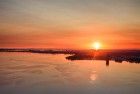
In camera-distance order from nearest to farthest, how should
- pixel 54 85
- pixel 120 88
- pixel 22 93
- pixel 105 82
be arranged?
pixel 22 93 → pixel 120 88 → pixel 54 85 → pixel 105 82

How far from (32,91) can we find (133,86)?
35.1ft

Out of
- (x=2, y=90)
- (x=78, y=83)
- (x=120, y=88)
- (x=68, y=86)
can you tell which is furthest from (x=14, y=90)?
(x=120, y=88)

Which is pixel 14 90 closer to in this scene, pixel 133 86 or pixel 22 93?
pixel 22 93

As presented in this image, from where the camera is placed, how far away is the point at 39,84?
26.8 meters

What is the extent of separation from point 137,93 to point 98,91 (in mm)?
3630

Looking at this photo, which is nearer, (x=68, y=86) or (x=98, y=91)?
(x=98, y=91)

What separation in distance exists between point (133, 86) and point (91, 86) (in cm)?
446

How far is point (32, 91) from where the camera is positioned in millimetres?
22844

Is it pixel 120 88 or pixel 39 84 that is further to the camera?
pixel 39 84

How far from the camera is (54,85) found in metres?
26.4

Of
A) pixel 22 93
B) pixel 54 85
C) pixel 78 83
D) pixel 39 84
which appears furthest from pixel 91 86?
pixel 22 93

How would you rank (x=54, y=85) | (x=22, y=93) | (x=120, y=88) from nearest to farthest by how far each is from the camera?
(x=22, y=93) → (x=120, y=88) → (x=54, y=85)

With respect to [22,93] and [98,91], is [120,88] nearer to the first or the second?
[98,91]

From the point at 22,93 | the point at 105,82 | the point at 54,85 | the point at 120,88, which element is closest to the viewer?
the point at 22,93
